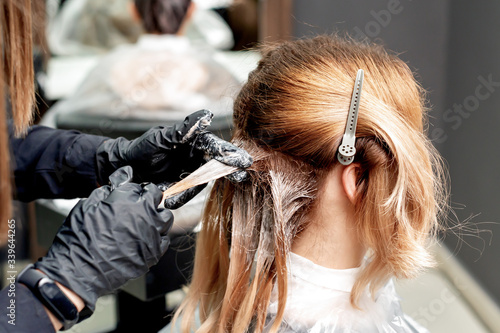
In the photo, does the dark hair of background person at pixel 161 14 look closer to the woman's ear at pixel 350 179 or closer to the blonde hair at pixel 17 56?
the blonde hair at pixel 17 56

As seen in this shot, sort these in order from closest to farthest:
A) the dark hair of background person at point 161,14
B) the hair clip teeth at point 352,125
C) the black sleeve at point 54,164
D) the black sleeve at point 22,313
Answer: the black sleeve at point 22,313 < the hair clip teeth at point 352,125 < the black sleeve at point 54,164 < the dark hair of background person at point 161,14

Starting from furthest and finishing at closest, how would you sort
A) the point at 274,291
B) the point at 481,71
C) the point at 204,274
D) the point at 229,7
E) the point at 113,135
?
the point at 229,7, the point at 481,71, the point at 113,135, the point at 204,274, the point at 274,291

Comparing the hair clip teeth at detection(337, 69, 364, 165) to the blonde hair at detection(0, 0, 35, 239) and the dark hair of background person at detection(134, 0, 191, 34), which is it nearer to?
the blonde hair at detection(0, 0, 35, 239)

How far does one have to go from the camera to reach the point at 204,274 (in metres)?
1.25

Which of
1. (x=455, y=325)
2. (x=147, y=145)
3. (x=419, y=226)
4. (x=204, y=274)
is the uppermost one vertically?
(x=147, y=145)

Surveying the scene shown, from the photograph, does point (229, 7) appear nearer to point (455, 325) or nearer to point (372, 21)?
point (372, 21)

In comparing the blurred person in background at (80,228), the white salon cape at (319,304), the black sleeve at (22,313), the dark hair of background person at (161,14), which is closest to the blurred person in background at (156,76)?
the dark hair of background person at (161,14)

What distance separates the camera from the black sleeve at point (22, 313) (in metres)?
0.83

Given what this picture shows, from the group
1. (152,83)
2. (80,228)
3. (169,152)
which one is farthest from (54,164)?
(152,83)

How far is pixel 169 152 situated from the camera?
3.87ft

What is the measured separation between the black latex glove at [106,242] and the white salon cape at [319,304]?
337 mm

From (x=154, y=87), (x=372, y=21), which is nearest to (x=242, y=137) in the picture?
(x=154, y=87)

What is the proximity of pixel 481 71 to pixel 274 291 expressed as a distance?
5.50 feet

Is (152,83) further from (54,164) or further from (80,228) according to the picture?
(80,228)
